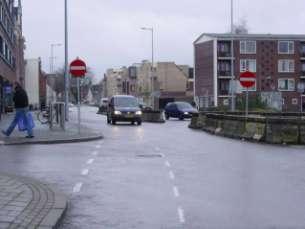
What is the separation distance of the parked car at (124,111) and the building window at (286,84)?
63.0m

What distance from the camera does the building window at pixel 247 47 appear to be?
99875 millimetres

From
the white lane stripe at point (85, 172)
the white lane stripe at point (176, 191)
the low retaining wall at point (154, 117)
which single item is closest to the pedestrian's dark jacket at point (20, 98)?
the white lane stripe at point (85, 172)

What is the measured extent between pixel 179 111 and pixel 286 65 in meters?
52.2

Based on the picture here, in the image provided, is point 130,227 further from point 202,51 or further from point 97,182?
point 202,51

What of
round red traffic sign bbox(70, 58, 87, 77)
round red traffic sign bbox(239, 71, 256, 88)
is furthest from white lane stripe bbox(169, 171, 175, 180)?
round red traffic sign bbox(239, 71, 256, 88)

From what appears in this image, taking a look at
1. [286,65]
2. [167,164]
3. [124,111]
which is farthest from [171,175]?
[286,65]

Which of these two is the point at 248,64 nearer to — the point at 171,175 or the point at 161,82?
the point at 161,82

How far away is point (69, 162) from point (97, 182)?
11.3ft

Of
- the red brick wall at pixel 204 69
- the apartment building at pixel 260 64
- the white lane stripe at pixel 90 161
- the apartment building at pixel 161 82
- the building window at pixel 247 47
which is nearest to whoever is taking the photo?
the white lane stripe at pixel 90 161

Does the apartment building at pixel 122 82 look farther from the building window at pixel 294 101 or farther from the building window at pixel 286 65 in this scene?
the building window at pixel 294 101

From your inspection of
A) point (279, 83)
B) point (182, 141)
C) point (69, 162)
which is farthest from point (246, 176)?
point (279, 83)

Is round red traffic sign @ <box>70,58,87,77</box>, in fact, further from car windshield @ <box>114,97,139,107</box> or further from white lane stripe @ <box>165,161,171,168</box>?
car windshield @ <box>114,97,139,107</box>

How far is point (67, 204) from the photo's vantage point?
9.71 meters

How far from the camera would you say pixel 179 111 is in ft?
173
